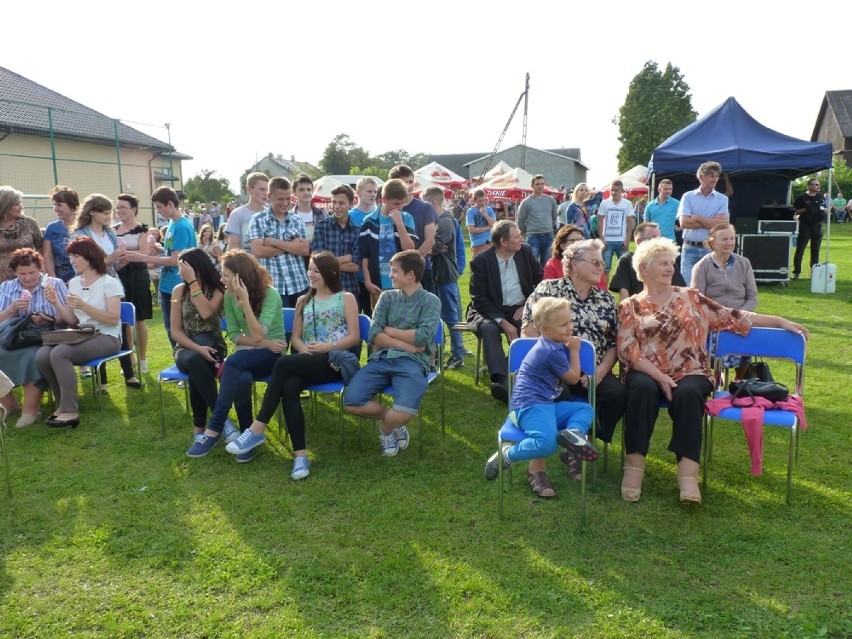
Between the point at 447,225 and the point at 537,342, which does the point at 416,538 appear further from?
the point at 447,225

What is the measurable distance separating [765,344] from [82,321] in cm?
499

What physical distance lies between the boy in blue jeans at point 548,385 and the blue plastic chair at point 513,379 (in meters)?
0.04

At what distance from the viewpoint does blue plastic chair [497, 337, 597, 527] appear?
11.3 feet

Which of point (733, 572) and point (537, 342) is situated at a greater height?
point (537, 342)

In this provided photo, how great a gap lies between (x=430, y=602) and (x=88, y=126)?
18.7 m

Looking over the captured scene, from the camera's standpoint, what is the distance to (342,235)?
5949mm

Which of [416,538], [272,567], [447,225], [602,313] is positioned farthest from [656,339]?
[447,225]

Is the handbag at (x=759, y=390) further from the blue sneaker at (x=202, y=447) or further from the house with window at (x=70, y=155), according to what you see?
the house with window at (x=70, y=155)

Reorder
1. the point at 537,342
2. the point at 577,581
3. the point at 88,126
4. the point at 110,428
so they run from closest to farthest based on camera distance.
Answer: the point at 577,581, the point at 537,342, the point at 110,428, the point at 88,126

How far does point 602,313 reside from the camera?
4125 mm

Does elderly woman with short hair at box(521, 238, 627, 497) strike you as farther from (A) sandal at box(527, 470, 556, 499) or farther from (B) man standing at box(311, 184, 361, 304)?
(B) man standing at box(311, 184, 361, 304)

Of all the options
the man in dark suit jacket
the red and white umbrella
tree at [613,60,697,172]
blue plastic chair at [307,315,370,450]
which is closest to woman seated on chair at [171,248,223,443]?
blue plastic chair at [307,315,370,450]

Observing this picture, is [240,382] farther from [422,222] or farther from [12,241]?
Result: [12,241]

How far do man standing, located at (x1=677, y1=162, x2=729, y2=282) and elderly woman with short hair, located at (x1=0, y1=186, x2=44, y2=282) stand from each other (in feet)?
21.3
